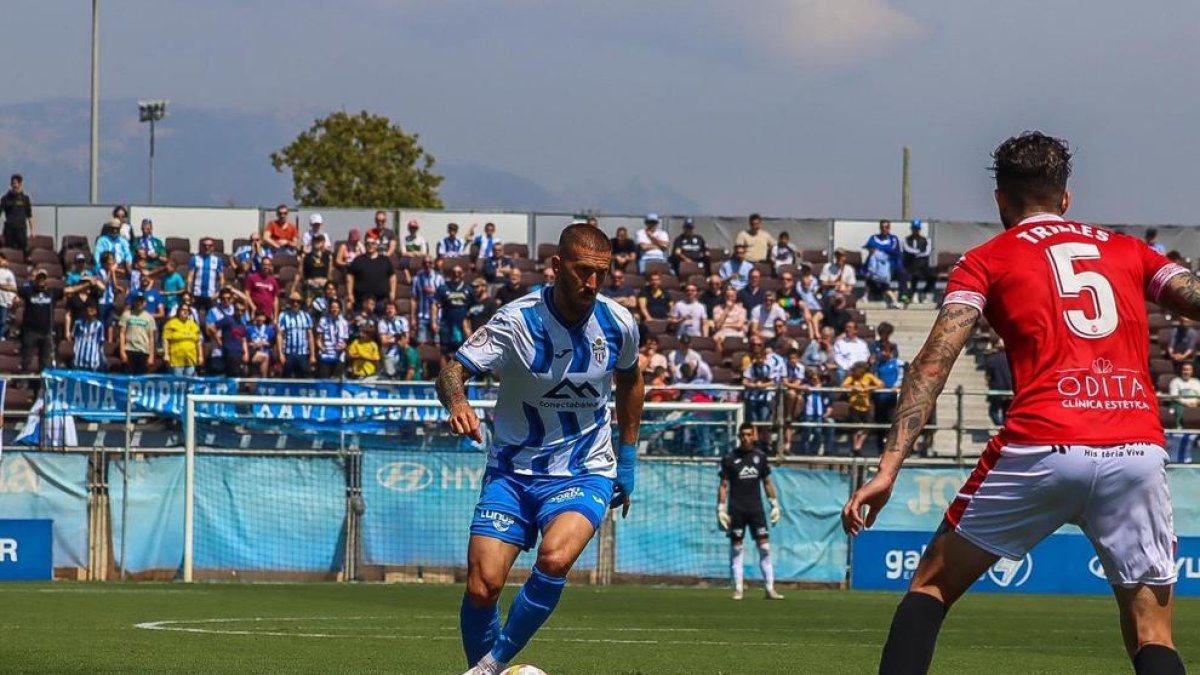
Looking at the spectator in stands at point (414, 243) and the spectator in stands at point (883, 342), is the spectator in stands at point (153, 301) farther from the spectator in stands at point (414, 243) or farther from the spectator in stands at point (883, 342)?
the spectator in stands at point (883, 342)

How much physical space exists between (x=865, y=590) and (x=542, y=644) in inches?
456

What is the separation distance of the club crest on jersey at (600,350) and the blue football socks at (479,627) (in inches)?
50.3

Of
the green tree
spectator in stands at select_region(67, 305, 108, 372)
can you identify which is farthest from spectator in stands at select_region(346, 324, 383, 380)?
the green tree

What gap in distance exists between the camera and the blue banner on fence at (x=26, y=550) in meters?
24.5

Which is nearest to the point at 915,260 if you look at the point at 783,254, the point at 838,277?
the point at 838,277

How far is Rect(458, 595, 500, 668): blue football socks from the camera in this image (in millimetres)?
9102

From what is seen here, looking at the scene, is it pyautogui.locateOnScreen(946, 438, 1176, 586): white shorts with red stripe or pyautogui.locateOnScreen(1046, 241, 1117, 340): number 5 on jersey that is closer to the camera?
pyautogui.locateOnScreen(946, 438, 1176, 586): white shorts with red stripe

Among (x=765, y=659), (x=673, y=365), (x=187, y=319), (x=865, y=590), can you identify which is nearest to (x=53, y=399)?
(x=187, y=319)

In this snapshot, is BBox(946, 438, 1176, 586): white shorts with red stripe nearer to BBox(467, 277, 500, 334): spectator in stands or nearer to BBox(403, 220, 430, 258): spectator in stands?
BBox(467, 277, 500, 334): spectator in stands

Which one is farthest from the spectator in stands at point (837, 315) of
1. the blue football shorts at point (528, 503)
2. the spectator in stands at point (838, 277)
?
the blue football shorts at point (528, 503)

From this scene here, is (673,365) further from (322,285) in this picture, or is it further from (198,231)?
(198,231)

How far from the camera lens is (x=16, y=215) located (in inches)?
1249

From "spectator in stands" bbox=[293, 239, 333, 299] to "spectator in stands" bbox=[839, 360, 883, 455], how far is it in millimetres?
8085

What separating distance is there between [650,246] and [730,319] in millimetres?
3268
